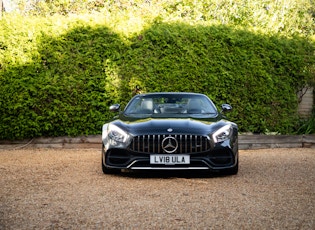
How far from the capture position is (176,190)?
6.00 meters

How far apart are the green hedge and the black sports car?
4538 mm

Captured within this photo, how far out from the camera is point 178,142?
6.76 m

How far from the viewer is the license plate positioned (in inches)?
265

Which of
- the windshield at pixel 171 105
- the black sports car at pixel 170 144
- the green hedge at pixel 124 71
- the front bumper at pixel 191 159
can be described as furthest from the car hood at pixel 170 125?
the green hedge at pixel 124 71

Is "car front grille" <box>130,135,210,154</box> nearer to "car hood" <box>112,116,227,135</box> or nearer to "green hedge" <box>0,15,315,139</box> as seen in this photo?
"car hood" <box>112,116,227,135</box>

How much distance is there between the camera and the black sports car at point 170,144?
6750mm

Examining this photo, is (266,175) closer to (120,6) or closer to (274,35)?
(274,35)

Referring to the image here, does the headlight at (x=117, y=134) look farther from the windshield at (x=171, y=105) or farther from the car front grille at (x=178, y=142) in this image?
the windshield at (x=171, y=105)

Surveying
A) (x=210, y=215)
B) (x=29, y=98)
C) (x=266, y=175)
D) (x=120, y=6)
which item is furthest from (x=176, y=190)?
(x=120, y=6)

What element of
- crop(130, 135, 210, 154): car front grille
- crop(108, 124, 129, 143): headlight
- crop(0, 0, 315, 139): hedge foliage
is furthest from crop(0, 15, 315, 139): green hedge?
crop(130, 135, 210, 154): car front grille

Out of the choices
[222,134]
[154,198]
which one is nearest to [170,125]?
[222,134]

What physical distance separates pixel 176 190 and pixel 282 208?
1491 mm

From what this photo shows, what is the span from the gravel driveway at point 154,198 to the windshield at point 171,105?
1097 mm

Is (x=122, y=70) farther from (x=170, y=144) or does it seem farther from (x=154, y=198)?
(x=154, y=198)
